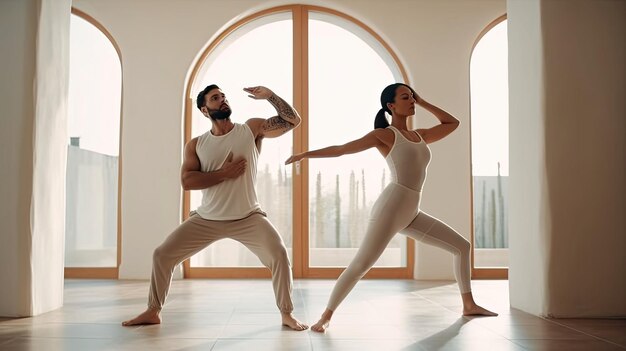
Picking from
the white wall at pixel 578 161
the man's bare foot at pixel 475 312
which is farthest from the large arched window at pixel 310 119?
the white wall at pixel 578 161

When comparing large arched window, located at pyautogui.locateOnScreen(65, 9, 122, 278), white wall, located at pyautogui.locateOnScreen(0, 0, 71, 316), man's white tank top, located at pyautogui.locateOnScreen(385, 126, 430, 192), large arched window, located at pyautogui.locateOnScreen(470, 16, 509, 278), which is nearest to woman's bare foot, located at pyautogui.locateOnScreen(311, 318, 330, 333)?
→ man's white tank top, located at pyautogui.locateOnScreen(385, 126, 430, 192)

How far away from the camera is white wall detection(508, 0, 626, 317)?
3551 mm

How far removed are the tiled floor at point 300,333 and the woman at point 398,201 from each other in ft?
0.94

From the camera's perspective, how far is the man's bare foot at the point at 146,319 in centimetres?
325

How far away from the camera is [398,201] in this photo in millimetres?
3264

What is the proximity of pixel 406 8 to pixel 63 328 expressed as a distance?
474 cm

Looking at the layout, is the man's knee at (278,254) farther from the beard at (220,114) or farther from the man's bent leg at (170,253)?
the beard at (220,114)

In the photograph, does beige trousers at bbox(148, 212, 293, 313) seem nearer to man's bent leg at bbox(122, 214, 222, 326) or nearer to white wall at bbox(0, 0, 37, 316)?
man's bent leg at bbox(122, 214, 222, 326)

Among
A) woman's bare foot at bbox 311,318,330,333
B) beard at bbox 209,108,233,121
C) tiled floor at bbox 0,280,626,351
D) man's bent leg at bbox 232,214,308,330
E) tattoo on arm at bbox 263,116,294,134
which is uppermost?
beard at bbox 209,108,233,121

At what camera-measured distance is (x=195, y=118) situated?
6340 millimetres

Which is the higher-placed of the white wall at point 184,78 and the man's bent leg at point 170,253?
the white wall at point 184,78

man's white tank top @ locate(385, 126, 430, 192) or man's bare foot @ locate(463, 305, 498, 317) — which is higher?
man's white tank top @ locate(385, 126, 430, 192)

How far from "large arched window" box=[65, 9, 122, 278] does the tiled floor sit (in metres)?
1.45

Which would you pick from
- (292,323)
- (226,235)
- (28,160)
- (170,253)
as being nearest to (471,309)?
(292,323)
